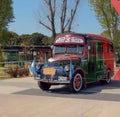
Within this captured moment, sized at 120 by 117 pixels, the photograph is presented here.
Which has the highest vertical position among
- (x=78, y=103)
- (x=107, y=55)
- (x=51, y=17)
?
(x=51, y=17)

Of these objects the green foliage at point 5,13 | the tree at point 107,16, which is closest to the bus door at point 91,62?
the green foliage at point 5,13

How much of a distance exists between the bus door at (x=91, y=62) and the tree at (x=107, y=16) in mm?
25182

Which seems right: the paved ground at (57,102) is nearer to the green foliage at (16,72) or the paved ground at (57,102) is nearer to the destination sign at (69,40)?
the destination sign at (69,40)

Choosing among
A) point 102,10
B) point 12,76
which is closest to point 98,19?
point 102,10

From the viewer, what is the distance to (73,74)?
1441 centimetres

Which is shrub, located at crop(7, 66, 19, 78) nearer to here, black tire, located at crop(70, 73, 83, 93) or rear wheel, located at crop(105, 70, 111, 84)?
rear wheel, located at crop(105, 70, 111, 84)

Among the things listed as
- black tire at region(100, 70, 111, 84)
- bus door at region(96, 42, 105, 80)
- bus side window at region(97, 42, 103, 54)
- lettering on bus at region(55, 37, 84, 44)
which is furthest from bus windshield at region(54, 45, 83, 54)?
black tire at region(100, 70, 111, 84)

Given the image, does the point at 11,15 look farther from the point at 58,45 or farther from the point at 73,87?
the point at 73,87

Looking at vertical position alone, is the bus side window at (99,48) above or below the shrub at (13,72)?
above

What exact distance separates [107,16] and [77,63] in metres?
27.4

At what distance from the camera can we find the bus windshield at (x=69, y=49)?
627 inches

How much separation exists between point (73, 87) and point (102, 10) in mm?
28079

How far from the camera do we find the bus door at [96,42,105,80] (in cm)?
1675

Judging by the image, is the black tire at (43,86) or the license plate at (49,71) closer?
the license plate at (49,71)
